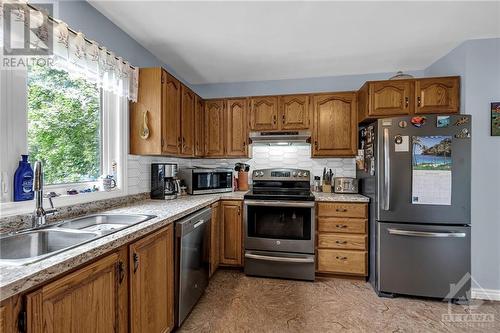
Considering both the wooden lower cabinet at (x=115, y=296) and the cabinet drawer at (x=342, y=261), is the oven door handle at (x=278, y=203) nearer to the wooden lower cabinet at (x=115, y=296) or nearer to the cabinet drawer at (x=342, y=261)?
the cabinet drawer at (x=342, y=261)

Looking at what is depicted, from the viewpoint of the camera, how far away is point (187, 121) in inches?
110

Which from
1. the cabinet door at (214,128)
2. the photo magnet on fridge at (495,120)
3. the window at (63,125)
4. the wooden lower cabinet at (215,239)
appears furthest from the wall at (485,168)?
the window at (63,125)

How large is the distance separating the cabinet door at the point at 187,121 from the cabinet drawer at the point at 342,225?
1.71 m

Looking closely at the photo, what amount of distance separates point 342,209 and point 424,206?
73cm

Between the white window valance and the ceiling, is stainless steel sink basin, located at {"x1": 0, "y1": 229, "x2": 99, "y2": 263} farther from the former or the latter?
the ceiling

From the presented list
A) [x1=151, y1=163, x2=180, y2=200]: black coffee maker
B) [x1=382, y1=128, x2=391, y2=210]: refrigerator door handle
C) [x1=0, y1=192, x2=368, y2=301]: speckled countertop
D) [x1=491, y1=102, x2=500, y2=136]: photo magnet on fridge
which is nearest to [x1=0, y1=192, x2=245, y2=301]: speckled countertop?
[x1=0, y1=192, x2=368, y2=301]: speckled countertop

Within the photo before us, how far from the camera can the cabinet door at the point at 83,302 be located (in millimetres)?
829

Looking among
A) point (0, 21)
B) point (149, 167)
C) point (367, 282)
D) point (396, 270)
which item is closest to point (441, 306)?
point (396, 270)

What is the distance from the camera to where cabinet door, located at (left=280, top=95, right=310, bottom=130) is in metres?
3.10

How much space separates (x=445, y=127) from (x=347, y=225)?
51.2 inches

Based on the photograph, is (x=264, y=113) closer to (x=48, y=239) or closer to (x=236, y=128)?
(x=236, y=128)

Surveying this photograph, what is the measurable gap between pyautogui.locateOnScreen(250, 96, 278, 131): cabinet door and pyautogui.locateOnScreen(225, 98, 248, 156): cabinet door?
11cm

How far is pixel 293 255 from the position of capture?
2635 millimetres

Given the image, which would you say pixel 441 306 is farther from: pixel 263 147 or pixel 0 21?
pixel 0 21
